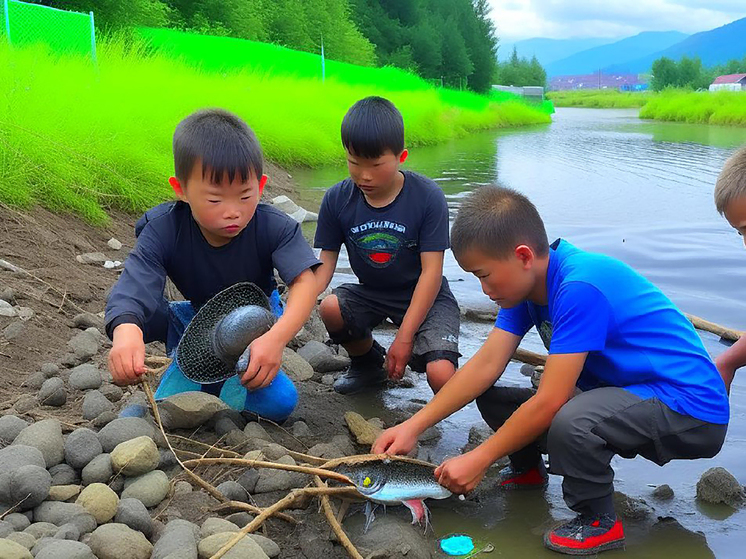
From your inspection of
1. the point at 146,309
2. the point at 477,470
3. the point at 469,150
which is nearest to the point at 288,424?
the point at 146,309

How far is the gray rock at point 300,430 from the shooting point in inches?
124

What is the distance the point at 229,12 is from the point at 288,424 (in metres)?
30.2

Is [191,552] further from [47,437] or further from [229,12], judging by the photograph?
[229,12]

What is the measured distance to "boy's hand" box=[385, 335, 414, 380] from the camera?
11.6 feet

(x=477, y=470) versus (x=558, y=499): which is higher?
(x=477, y=470)

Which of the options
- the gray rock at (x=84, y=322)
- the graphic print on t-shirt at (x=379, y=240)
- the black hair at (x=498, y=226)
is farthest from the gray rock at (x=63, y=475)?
the graphic print on t-shirt at (x=379, y=240)

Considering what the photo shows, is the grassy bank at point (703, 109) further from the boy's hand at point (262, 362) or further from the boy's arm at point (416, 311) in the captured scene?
the boy's hand at point (262, 362)

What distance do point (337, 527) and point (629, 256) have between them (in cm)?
517

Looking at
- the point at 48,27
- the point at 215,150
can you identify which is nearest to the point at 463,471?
the point at 215,150

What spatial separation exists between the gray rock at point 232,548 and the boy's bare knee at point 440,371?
4.99ft

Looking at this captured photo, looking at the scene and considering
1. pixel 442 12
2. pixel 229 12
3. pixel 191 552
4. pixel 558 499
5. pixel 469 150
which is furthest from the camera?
pixel 442 12

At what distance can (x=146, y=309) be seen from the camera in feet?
9.40

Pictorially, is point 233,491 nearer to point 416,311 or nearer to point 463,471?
point 463,471

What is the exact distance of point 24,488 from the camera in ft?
7.20
